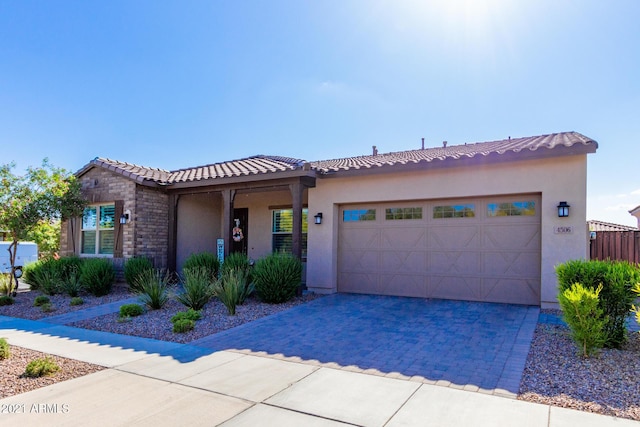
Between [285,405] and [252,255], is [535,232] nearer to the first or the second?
[285,405]

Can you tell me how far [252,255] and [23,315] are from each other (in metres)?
6.89

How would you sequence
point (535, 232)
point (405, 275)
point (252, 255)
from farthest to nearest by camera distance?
point (252, 255) < point (405, 275) < point (535, 232)

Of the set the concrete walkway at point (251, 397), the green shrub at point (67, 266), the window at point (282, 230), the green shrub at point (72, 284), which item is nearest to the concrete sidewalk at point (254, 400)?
the concrete walkway at point (251, 397)

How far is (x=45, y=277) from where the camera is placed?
12172 mm

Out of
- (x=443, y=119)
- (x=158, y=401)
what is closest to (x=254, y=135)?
(x=443, y=119)

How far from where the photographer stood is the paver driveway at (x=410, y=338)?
16.9 feet

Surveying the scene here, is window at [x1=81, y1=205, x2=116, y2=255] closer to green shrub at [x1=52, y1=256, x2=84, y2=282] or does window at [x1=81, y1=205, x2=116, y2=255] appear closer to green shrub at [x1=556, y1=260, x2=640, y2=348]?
green shrub at [x1=52, y1=256, x2=84, y2=282]

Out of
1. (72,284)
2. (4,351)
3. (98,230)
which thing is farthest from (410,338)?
(98,230)

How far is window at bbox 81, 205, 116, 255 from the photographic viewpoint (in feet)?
44.2

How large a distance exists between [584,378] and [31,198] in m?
13.0

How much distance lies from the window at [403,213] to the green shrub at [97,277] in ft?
27.2

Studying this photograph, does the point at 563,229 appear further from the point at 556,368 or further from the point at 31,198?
the point at 31,198

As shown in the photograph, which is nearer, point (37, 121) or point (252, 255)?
point (37, 121)

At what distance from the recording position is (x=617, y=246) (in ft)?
35.4
